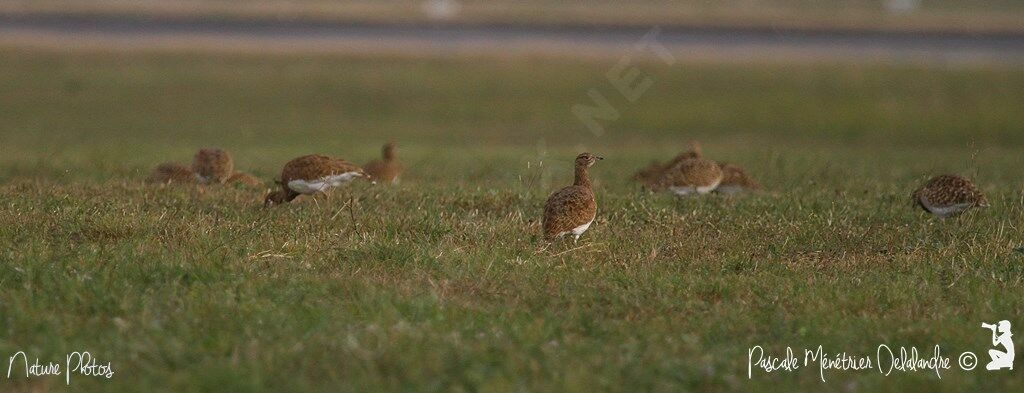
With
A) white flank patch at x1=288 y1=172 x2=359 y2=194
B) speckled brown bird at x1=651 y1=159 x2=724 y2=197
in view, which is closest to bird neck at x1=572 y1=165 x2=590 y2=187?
Answer: white flank patch at x1=288 y1=172 x2=359 y2=194

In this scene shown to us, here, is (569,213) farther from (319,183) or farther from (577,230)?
(319,183)

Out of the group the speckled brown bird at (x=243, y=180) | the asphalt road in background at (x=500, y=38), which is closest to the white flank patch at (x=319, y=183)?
the speckled brown bird at (x=243, y=180)

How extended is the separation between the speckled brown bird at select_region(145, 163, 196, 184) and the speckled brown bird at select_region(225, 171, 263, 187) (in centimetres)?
48

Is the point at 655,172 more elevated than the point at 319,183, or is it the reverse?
the point at 655,172

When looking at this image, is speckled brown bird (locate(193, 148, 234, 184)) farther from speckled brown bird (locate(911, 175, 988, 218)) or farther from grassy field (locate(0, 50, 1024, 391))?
speckled brown bird (locate(911, 175, 988, 218))

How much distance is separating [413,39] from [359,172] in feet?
110

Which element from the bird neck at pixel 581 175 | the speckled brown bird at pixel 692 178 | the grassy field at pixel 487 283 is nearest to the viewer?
the grassy field at pixel 487 283

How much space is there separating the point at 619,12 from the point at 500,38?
677 inches

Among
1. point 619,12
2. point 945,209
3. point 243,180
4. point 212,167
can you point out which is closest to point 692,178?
point 945,209

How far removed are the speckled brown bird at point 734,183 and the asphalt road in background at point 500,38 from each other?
27.0m

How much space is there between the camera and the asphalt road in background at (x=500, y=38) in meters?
43.6

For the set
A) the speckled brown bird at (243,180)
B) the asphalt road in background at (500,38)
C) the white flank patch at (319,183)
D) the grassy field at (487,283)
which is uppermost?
the asphalt road in background at (500,38)

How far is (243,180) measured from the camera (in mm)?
15461

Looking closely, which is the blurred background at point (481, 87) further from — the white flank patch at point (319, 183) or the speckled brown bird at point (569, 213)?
the speckled brown bird at point (569, 213)
